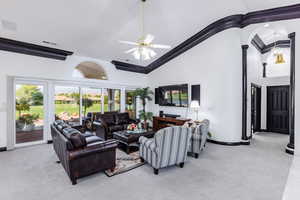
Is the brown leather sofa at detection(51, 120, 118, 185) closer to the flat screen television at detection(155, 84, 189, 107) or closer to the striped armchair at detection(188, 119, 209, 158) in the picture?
the striped armchair at detection(188, 119, 209, 158)

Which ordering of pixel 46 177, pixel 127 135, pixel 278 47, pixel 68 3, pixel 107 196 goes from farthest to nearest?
1. pixel 278 47
2. pixel 127 135
3. pixel 68 3
4. pixel 46 177
5. pixel 107 196

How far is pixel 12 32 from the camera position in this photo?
13.6 ft

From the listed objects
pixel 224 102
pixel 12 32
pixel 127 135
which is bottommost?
pixel 127 135

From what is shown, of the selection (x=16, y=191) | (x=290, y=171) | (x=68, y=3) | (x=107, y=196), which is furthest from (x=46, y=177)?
(x=290, y=171)

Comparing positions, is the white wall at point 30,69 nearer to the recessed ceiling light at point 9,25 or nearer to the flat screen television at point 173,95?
the recessed ceiling light at point 9,25

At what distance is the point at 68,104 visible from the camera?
19.5 feet

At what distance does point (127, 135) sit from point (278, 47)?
748cm

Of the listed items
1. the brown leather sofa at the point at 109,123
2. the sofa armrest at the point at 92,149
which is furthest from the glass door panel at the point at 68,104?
the sofa armrest at the point at 92,149

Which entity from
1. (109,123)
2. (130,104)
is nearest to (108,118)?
(109,123)

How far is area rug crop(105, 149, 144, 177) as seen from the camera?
121 inches

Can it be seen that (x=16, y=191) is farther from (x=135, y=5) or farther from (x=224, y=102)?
(x=224, y=102)

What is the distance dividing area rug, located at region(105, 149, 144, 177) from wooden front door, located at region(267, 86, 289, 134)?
6529 millimetres

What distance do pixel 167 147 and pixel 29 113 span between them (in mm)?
4875

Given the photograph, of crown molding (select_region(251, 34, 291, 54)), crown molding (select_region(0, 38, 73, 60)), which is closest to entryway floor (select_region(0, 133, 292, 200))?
crown molding (select_region(0, 38, 73, 60))
